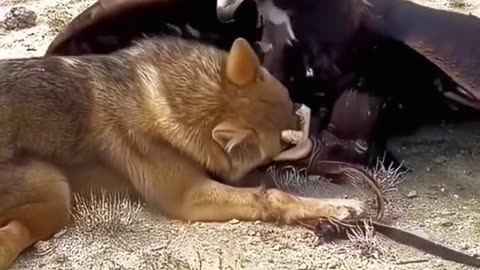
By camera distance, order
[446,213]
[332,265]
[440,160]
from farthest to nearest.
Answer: [440,160] → [446,213] → [332,265]

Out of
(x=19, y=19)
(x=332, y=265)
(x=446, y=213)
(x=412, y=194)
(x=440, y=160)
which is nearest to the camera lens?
(x=332, y=265)

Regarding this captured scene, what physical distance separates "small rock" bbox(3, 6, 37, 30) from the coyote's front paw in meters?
1.87

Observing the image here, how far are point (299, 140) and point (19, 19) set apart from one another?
67.5 inches

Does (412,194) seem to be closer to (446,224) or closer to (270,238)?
(446,224)

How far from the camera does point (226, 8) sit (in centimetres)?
321

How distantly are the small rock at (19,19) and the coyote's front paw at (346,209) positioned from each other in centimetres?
187

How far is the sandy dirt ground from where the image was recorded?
2.63 metres

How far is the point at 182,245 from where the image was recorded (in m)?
2.72

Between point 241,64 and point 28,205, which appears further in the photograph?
point 241,64

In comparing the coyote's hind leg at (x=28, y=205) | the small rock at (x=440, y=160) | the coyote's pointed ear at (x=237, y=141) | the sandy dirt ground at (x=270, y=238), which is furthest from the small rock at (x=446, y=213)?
the coyote's hind leg at (x=28, y=205)

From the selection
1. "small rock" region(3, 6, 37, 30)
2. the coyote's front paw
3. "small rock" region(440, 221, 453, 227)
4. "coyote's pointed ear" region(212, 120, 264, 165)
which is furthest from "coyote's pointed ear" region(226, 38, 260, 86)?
"small rock" region(3, 6, 37, 30)

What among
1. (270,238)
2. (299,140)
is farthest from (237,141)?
(270,238)

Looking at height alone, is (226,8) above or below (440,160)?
above

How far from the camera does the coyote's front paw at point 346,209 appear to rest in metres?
2.79
